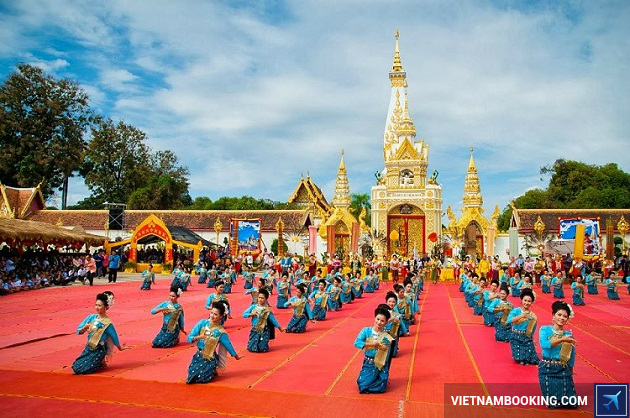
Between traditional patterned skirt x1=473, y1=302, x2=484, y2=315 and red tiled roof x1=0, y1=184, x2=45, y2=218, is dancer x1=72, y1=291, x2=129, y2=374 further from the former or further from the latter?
red tiled roof x1=0, y1=184, x2=45, y2=218

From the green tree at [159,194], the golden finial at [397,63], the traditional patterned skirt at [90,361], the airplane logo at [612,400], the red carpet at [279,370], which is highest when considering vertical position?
the golden finial at [397,63]

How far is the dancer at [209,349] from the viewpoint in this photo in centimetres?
685

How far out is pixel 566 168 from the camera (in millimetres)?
→ 51312

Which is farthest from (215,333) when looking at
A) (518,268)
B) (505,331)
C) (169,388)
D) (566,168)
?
(566,168)

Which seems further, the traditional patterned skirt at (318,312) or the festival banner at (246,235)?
the festival banner at (246,235)

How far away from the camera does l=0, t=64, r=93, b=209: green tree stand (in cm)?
3994

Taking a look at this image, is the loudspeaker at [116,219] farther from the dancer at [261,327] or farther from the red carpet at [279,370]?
the dancer at [261,327]

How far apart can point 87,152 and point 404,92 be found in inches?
1136

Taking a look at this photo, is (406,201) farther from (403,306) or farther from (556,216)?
(403,306)

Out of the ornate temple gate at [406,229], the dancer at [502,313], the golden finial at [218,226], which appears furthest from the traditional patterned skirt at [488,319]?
the golden finial at [218,226]

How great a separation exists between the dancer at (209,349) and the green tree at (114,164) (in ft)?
147

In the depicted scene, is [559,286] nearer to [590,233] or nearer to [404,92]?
[590,233]

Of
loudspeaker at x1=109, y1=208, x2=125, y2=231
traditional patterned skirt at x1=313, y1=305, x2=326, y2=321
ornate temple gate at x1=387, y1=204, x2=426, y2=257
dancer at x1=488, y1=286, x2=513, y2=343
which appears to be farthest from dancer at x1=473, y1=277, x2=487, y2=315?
loudspeaker at x1=109, y1=208, x2=125, y2=231

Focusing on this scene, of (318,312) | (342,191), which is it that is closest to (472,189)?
(342,191)
